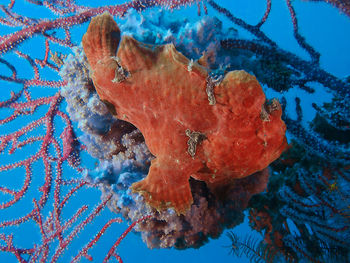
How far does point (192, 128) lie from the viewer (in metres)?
2.10

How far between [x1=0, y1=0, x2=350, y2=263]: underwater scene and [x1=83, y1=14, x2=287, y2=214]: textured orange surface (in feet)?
0.03

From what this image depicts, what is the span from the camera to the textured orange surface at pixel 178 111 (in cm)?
188

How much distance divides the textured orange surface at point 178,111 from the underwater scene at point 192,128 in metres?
0.01

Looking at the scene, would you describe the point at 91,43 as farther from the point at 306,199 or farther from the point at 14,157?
the point at 14,157

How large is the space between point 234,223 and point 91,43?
2.84 m

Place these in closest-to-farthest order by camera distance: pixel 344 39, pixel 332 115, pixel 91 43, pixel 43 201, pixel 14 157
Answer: pixel 91 43
pixel 332 115
pixel 43 201
pixel 14 157
pixel 344 39

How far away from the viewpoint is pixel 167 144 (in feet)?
7.41

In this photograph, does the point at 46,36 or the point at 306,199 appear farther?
the point at 46,36

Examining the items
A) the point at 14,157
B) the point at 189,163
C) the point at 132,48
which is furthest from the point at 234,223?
the point at 14,157

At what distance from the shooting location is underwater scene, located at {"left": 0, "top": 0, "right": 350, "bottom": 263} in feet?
6.62

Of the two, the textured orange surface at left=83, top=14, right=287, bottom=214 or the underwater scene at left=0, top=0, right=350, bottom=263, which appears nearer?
the textured orange surface at left=83, top=14, right=287, bottom=214

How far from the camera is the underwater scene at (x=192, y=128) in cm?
202

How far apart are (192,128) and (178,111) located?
20cm

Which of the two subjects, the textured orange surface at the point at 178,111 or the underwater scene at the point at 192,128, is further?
the underwater scene at the point at 192,128
